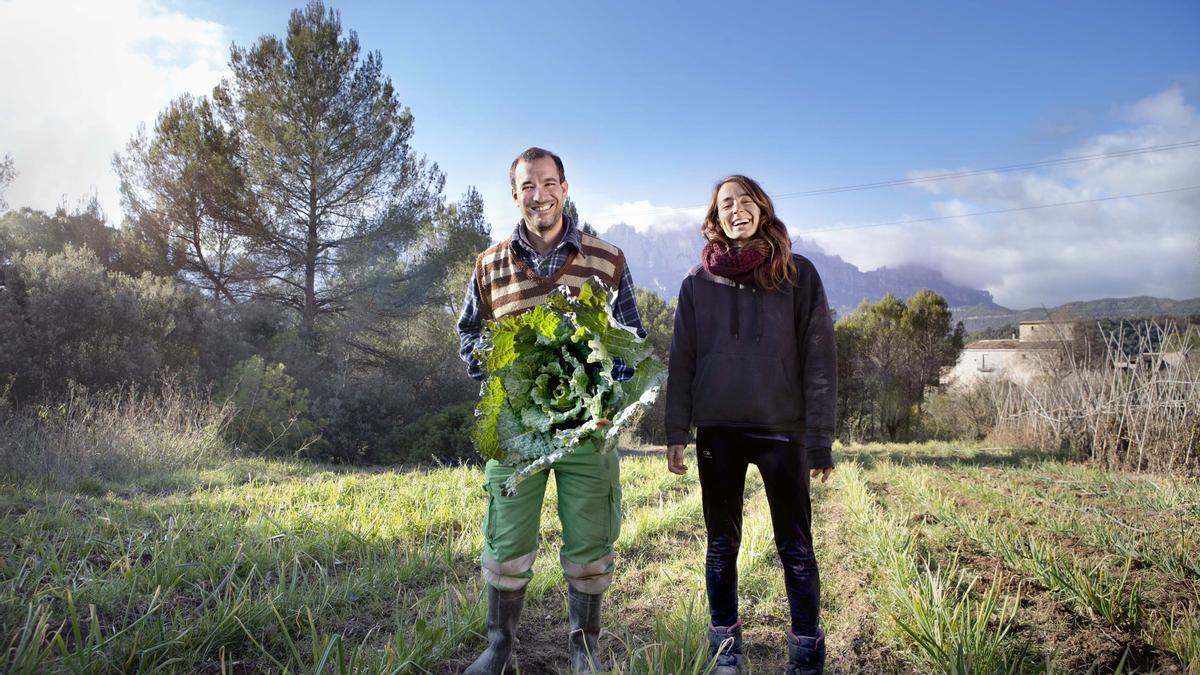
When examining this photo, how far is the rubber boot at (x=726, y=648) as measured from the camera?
2.49 m

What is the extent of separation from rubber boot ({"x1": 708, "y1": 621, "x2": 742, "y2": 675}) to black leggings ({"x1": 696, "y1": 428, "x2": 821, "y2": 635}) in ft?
0.09

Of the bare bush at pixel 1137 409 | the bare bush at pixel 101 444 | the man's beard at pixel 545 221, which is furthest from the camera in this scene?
the bare bush at pixel 1137 409

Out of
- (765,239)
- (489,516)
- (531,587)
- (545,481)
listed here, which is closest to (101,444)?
(531,587)

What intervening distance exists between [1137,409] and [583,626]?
11228 mm

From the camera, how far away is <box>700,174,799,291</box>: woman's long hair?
2605 millimetres

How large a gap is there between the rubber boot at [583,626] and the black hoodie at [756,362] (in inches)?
28.5

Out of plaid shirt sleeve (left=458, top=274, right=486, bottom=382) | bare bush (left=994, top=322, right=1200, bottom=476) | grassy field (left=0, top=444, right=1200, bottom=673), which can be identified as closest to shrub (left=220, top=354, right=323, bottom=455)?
grassy field (left=0, top=444, right=1200, bottom=673)

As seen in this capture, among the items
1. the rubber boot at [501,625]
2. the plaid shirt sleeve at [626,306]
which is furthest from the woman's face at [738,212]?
the rubber boot at [501,625]

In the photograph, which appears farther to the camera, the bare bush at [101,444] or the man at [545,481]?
the bare bush at [101,444]

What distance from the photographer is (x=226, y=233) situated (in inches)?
715

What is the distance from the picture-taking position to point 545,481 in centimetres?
248

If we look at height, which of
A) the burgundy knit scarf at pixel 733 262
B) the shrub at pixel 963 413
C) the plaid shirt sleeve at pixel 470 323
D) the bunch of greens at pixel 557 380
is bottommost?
the shrub at pixel 963 413

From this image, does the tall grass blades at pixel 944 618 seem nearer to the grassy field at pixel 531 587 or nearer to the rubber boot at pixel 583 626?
the grassy field at pixel 531 587

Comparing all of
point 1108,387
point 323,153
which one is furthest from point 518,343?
point 323,153
